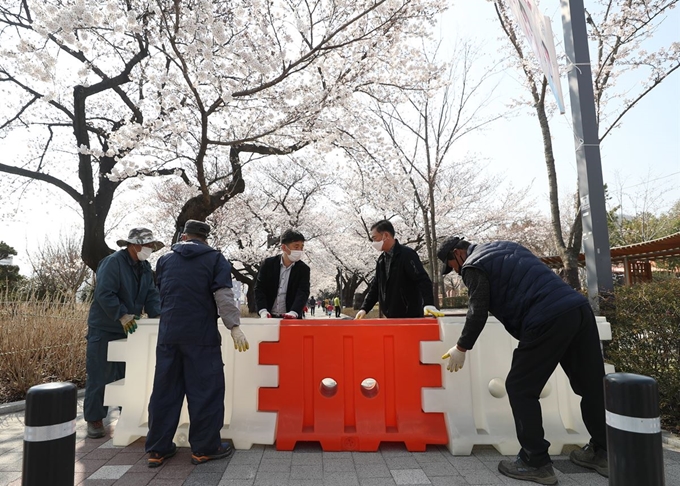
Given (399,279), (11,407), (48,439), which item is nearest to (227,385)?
(48,439)

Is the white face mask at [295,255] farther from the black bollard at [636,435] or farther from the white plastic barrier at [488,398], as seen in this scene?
the black bollard at [636,435]

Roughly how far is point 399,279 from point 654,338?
7.78 ft

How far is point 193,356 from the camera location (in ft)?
10.5

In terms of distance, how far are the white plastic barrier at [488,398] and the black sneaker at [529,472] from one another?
414 millimetres

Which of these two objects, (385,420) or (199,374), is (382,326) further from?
(199,374)

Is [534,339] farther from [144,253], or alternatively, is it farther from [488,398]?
[144,253]

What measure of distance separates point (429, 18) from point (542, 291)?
7.63 metres

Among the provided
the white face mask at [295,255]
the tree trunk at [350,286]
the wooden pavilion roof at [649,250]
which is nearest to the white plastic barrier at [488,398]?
the white face mask at [295,255]

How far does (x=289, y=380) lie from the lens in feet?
11.8

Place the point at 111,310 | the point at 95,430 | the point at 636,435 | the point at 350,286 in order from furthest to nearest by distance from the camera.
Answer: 1. the point at 350,286
2. the point at 95,430
3. the point at 111,310
4. the point at 636,435

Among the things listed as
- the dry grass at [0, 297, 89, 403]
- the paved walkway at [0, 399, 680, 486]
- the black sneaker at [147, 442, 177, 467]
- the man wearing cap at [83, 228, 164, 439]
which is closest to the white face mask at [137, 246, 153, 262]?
the man wearing cap at [83, 228, 164, 439]

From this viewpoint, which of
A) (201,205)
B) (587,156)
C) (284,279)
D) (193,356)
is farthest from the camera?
(201,205)

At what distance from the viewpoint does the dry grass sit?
5.34 meters

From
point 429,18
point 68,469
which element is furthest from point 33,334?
point 429,18
